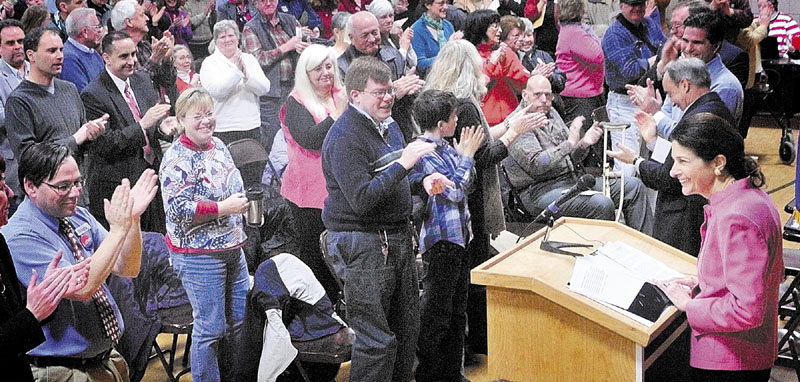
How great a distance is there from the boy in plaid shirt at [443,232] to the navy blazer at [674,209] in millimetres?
889

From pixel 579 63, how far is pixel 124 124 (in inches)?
165

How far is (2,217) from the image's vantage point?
3031 mm

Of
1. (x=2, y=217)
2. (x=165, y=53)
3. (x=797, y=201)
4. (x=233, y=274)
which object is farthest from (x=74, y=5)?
(x=797, y=201)

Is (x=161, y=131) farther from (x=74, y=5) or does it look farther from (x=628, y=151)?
(x=628, y=151)

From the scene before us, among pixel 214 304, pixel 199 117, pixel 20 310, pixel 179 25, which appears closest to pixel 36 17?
pixel 179 25

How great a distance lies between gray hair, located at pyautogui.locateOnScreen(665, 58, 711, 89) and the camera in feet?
15.7

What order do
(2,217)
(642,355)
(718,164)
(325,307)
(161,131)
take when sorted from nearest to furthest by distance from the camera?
(2,217) < (718,164) < (642,355) < (161,131) < (325,307)

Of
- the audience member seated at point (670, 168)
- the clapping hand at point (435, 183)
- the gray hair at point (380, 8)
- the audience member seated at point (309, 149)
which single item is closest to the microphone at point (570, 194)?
the clapping hand at point (435, 183)

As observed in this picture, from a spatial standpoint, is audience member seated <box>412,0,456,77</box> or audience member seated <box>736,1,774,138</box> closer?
audience member seated <box>412,0,456,77</box>

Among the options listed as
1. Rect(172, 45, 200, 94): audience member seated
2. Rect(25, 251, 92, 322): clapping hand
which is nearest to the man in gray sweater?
Rect(172, 45, 200, 94): audience member seated

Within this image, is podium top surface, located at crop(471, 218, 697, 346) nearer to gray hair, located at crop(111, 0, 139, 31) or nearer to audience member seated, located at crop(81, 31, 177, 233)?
audience member seated, located at crop(81, 31, 177, 233)

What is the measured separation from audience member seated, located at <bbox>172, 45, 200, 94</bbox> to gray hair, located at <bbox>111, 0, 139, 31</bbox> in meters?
0.27

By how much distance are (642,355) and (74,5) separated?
3.49m

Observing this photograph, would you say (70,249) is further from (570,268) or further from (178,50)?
(570,268)
